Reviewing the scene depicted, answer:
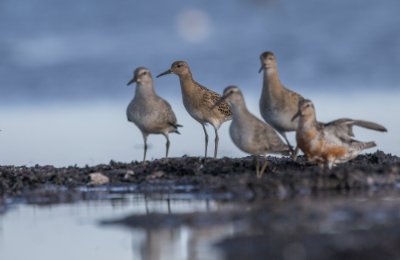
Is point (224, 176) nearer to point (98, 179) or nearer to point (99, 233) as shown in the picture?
point (98, 179)

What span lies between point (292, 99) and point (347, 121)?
1.29 metres

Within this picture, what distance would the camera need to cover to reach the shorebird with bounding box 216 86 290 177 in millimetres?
13438

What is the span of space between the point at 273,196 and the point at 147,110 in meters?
4.71

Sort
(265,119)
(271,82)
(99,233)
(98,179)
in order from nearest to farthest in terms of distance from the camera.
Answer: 1. (99,233)
2. (98,179)
3. (265,119)
4. (271,82)

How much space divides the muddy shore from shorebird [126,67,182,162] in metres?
0.92

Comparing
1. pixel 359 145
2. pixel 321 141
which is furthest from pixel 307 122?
pixel 359 145

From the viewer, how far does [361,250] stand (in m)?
8.03

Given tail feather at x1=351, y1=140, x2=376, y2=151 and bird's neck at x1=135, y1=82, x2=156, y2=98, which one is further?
bird's neck at x1=135, y1=82, x2=156, y2=98

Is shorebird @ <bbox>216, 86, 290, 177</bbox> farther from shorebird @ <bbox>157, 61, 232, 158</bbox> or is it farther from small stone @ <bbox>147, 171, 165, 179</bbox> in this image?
shorebird @ <bbox>157, 61, 232, 158</bbox>

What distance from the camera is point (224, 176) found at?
13.5 m

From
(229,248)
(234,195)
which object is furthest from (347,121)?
(229,248)

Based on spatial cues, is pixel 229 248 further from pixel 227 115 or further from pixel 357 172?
pixel 227 115

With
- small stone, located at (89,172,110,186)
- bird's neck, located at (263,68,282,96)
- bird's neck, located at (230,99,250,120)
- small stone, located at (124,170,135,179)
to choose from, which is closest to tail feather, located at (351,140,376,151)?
bird's neck, located at (230,99,250,120)

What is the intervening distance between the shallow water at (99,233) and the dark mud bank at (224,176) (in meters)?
0.70
